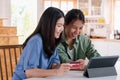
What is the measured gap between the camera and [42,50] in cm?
164

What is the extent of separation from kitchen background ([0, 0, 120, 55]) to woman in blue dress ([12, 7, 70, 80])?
2.28 metres

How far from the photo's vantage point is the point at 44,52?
167 cm

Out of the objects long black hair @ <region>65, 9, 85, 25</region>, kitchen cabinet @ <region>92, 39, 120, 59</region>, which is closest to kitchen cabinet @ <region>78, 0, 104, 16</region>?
kitchen cabinet @ <region>92, 39, 120, 59</region>

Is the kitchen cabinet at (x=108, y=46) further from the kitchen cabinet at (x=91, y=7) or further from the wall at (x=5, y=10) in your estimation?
the wall at (x=5, y=10)

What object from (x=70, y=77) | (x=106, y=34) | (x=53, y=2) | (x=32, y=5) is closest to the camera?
(x=70, y=77)

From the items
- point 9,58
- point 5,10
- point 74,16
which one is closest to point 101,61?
point 74,16

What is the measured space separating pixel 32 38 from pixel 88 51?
0.72 m

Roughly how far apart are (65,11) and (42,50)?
15.8 feet

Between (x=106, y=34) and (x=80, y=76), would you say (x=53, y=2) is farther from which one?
(x=80, y=76)

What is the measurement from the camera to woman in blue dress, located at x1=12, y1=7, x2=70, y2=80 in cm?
156

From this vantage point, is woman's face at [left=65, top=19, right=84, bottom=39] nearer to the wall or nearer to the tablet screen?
the tablet screen

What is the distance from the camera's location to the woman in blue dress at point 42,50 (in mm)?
1561

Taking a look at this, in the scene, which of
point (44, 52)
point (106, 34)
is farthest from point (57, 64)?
point (106, 34)

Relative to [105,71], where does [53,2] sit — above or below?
above
